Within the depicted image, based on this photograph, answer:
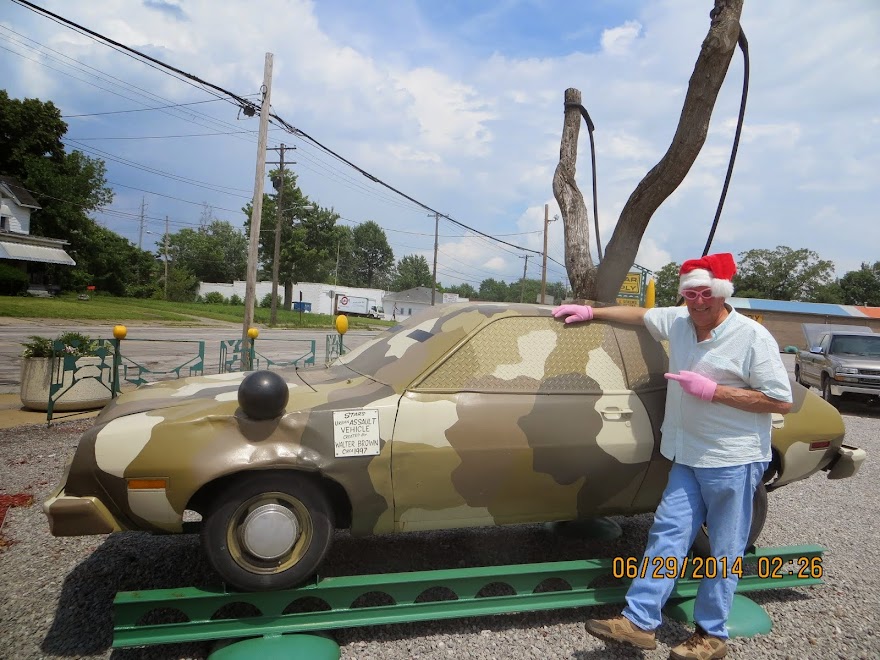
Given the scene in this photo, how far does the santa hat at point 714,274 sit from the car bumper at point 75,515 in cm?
279

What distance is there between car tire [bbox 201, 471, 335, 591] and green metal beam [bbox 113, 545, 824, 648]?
0.34 feet

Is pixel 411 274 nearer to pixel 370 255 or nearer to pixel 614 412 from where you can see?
pixel 370 255

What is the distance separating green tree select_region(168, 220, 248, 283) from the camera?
239 ft

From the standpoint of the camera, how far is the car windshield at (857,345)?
38.4 feet

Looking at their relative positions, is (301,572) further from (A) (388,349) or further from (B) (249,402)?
(A) (388,349)

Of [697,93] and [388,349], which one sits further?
[697,93]

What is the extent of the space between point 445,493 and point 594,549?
166 cm

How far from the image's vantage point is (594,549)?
12.8ft

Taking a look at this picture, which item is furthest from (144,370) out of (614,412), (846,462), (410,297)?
(410,297)

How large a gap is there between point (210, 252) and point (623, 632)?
77.4 meters

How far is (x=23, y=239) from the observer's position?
3459 cm

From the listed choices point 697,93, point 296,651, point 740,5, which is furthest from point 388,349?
point 740,5

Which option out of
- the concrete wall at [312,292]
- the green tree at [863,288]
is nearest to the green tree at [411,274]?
the concrete wall at [312,292]

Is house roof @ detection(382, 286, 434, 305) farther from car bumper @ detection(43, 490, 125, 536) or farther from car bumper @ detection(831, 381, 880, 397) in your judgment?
car bumper @ detection(43, 490, 125, 536)
